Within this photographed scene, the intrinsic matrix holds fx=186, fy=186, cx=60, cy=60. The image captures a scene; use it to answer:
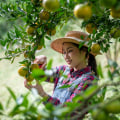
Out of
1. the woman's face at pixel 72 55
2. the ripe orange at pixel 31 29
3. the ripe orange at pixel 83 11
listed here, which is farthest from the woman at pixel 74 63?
the ripe orange at pixel 83 11

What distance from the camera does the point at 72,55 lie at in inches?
41.8

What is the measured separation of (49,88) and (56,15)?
2.62 meters

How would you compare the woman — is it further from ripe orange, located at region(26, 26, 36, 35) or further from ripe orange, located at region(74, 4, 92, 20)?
ripe orange, located at region(74, 4, 92, 20)


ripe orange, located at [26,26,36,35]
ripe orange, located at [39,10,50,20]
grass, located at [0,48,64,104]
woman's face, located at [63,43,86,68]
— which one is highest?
ripe orange, located at [39,10,50,20]

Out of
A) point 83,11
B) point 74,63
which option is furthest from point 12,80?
point 83,11

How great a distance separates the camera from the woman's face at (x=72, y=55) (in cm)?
107

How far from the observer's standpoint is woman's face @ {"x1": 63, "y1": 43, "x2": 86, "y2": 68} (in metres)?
1.07

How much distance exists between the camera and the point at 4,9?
78cm

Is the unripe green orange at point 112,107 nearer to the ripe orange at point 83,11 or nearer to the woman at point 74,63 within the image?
the ripe orange at point 83,11

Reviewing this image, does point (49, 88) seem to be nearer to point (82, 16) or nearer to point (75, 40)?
point (75, 40)

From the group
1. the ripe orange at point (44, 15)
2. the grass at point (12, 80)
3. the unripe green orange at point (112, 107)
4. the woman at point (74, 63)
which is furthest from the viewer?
the grass at point (12, 80)

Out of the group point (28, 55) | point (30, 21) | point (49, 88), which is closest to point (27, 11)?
point (30, 21)

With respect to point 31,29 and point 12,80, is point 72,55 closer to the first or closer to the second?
point 31,29

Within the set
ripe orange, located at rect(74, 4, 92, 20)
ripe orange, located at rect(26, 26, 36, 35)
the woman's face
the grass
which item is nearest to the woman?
the woman's face
